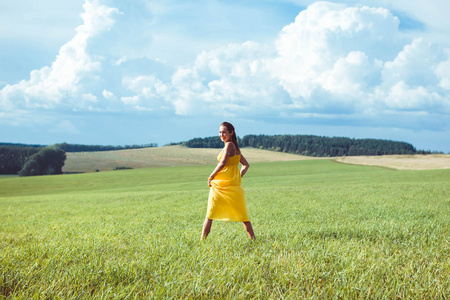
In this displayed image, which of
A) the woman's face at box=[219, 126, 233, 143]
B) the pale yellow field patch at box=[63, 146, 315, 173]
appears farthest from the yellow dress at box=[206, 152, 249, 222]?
the pale yellow field patch at box=[63, 146, 315, 173]

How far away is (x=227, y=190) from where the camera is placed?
18.7 feet

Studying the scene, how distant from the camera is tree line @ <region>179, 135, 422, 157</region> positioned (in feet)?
351

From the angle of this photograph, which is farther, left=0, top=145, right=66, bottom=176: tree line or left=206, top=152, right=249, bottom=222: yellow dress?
left=0, top=145, right=66, bottom=176: tree line

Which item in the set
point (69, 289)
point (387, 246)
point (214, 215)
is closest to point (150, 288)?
point (69, 289)

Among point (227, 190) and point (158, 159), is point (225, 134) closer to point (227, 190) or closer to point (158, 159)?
point (227, 190)

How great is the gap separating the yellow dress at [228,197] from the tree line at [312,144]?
101 metres

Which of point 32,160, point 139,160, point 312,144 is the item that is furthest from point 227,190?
point 312,144

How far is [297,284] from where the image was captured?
3285 millimetres

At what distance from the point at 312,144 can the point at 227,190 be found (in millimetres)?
110807

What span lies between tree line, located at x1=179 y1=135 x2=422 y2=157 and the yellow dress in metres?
101

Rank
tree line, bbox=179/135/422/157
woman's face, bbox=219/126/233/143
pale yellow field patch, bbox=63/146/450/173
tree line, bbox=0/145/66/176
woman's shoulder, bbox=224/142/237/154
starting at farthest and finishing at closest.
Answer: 1. tree line, bbox=179/135/422/157
2. pale yellow field patch, bbox=63/146/450/173
3. tree line, bbox=0/145/66/176
4. woman's face, bbox=219/126/233/143
5. woman's shoulder, bbox=224/142/237/154

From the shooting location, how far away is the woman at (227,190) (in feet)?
18.5

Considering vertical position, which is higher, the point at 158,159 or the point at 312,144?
the point at 312,144

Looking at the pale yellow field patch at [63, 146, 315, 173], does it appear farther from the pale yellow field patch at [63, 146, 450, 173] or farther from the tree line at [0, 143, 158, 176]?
the tree line at [0, 143, 158, 176]
